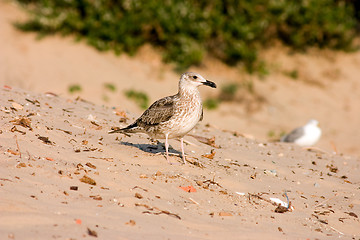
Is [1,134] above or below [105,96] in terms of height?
below

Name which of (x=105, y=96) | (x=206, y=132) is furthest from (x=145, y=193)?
(x=105, y=96)

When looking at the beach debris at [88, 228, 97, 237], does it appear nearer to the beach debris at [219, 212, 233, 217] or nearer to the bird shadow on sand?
the beach debris at [219, 212, 233, 217]

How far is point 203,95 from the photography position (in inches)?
625

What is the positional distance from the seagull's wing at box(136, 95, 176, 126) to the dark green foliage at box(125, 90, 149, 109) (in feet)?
24.0

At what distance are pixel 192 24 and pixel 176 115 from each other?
34.4ft

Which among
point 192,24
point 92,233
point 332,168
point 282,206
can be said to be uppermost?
point 192,24

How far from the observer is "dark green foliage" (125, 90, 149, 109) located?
1456 cm

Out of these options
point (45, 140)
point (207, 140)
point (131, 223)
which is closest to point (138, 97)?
point (207, 140)

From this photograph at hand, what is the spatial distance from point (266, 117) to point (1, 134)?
1013cm

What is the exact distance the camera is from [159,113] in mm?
6969

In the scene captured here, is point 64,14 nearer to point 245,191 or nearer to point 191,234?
point 245,191

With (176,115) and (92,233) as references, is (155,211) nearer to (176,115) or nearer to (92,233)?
(92,233)

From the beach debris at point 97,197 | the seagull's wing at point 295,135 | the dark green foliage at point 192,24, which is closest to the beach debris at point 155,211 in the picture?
the beach debris at point 97,197

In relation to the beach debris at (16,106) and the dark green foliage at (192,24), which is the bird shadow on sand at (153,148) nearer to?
the beach debris at (16,106)
